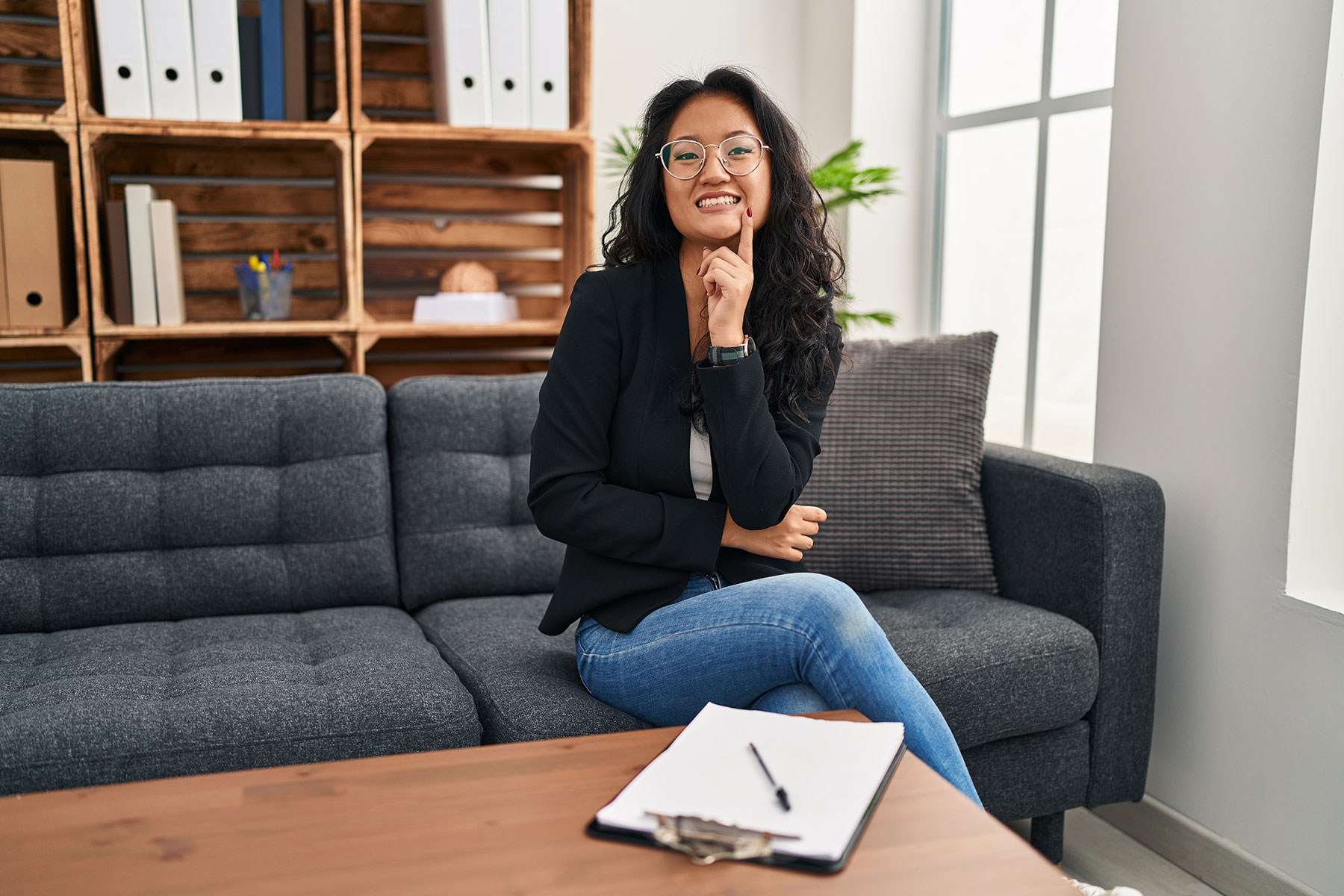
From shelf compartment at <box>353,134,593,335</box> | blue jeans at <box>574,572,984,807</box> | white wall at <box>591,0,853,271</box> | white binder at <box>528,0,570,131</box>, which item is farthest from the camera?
white wall at <box>591,0,853,271</box>

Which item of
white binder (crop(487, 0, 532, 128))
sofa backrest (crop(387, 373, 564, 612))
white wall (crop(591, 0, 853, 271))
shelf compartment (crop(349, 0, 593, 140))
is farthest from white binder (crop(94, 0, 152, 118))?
white wall (crop(591, 0, 853, 271))

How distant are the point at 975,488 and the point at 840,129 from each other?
1.33 metres

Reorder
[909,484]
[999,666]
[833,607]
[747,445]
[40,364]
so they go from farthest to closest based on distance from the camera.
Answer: [40,364] < [909,484] < [999,666] < [747,445] < [833,607]

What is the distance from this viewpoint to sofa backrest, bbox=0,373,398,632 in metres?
1.72

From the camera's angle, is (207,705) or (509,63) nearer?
(207,705)

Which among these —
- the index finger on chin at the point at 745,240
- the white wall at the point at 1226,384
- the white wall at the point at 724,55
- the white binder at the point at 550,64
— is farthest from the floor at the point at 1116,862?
the white binder at the point at 550,64

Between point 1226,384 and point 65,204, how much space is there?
8.11 feet

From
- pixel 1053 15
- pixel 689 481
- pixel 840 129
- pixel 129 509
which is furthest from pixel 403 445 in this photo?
pixel 1053 15

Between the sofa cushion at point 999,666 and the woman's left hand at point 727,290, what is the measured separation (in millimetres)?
581

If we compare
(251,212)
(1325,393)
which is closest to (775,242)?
(1325,393)

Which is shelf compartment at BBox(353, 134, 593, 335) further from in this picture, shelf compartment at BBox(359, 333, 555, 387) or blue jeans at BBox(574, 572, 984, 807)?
→ blue jeans at BBox(574, 572, 984, 807)

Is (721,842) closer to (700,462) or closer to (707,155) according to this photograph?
(700,462)

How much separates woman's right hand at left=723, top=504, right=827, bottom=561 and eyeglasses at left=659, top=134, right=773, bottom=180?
1.51ft

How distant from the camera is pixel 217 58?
2295 mm
